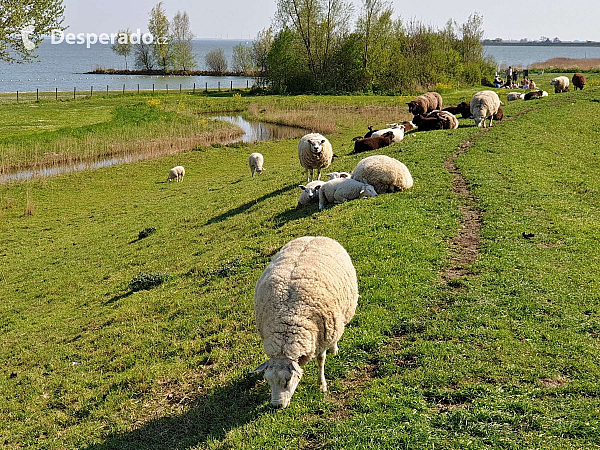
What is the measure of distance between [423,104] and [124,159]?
20.0 m

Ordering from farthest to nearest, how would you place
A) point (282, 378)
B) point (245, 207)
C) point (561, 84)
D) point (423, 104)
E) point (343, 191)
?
point (561, 84)
point (423, 104)
point (245, 207)
point (343, 191)
point (282, 378)

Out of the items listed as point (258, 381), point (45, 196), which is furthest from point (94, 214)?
point (258, 381)

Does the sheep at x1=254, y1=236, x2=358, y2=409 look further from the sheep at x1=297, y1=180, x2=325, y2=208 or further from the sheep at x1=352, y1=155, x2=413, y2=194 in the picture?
the sheep at x1=297, y1=180, x2=325, y2=208

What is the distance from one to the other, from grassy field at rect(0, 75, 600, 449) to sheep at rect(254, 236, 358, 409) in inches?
22.6

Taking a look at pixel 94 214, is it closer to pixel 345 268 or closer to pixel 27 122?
pixel 345 268

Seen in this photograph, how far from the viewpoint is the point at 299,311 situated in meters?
6.13

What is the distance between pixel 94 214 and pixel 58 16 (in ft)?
58.0

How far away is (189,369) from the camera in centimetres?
803

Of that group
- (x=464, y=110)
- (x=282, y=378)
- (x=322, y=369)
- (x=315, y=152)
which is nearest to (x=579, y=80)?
(x=464, y=110)

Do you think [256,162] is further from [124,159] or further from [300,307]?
[300,307]

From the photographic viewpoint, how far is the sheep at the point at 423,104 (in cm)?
3044

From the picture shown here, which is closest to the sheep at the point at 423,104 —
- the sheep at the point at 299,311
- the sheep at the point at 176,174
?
the sheep at the point at 176,174

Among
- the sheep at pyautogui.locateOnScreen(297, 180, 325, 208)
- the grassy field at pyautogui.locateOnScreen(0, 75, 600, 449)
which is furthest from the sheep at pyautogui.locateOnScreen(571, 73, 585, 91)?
the sheep at pyautogui.locateOnScreen(297, 180, 325, 208)

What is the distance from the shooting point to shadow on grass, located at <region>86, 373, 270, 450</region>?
20.4ft
